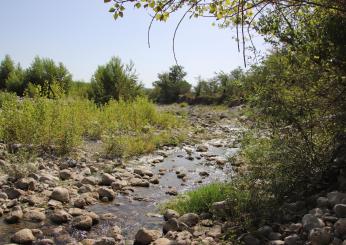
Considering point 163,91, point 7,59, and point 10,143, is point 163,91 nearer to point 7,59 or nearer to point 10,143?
point 7,59

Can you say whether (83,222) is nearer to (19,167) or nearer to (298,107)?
(19,167)

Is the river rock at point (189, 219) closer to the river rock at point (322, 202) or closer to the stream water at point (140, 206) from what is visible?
the stream water at point (140, 206)

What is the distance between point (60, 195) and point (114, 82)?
42.8 ft

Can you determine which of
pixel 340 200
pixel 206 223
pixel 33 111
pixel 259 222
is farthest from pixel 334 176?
pixel 33 111

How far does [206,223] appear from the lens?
187 inches

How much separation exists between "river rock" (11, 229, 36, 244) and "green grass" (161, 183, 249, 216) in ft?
6.13

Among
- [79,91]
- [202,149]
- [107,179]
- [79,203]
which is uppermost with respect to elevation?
[79,91]

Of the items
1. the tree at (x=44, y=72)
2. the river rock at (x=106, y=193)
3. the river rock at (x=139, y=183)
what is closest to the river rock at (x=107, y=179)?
the river rock at (x=139, y=183)

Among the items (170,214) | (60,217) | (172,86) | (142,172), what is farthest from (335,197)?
(172,86)

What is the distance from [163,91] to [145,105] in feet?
46.4

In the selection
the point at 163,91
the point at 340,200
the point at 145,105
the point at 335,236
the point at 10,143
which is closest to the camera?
the point at 335,236

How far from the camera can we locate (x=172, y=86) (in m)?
27.8

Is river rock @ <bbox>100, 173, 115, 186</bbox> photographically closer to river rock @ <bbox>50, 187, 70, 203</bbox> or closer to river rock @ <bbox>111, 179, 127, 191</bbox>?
river rock @ <bbox>111, 179, 127, 191</bbox>

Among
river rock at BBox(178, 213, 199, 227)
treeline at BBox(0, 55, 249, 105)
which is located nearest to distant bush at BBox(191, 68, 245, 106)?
treeline at BBox(0, 55, 249, 105)
